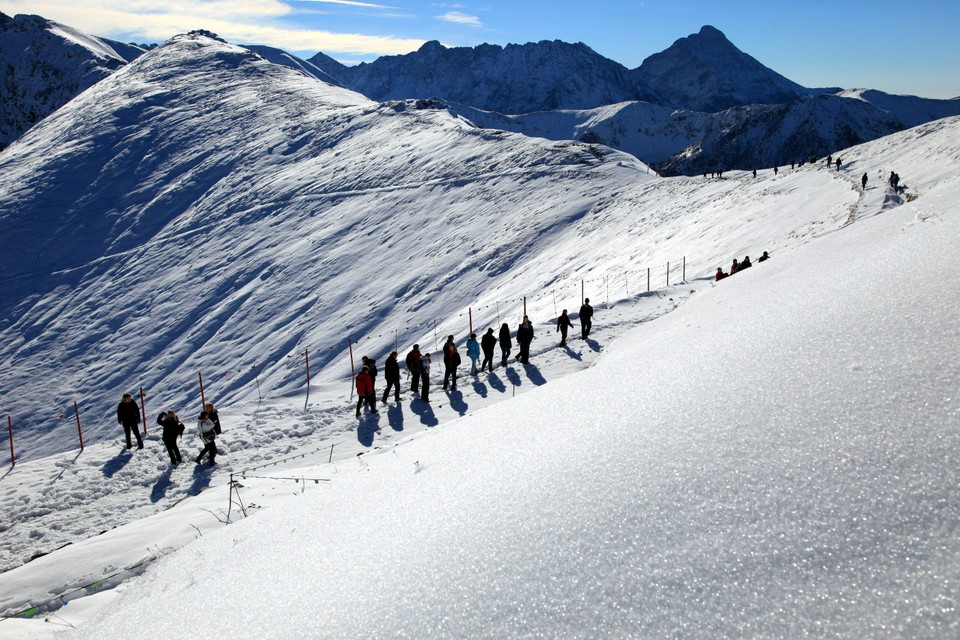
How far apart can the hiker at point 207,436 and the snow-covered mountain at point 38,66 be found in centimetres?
16710

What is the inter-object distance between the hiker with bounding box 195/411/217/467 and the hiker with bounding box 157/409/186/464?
53 centimetres

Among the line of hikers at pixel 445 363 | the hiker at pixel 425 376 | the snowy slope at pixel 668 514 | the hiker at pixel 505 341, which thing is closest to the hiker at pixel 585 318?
the line of hikers at pixel 445 363

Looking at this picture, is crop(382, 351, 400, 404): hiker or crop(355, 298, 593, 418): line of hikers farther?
crop(382, 351, 400, 404): hiker

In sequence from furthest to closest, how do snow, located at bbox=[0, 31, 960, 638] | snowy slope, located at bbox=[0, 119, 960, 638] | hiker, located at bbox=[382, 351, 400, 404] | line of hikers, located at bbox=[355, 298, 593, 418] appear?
1. hiker, located at bbox=[382, 351, 400, 404]
2. line of hikers, located at bbox=[355, 298, 593, 418]
3. snow, located at bbox=[0, 31, 960, 638]
4. snowy slope, located at bbox=[0, 119, 960, 638]

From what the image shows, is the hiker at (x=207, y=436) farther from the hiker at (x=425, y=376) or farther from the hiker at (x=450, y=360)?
the hiker at (x=450, y=360)

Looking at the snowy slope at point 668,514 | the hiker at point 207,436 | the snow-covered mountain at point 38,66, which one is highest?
the snow-covered mountain at point 38,66

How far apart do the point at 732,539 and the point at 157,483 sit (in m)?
13.1

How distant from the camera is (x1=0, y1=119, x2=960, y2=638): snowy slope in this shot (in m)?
3.78

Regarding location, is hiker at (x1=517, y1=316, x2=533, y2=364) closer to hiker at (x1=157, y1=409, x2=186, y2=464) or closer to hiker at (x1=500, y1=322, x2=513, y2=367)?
hiker at (x1=500, y1=322, x2=513, y2=367)

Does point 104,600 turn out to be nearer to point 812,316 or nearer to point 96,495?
point 96,495

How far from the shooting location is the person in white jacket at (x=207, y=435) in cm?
1400

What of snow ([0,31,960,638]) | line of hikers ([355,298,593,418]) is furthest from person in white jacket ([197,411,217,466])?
line of hikers ([355,298,593,418])

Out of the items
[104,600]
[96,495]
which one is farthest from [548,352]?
[104,600]

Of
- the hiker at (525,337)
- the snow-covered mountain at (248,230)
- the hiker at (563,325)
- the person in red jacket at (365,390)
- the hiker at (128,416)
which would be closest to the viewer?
the hiker at (128,416)
